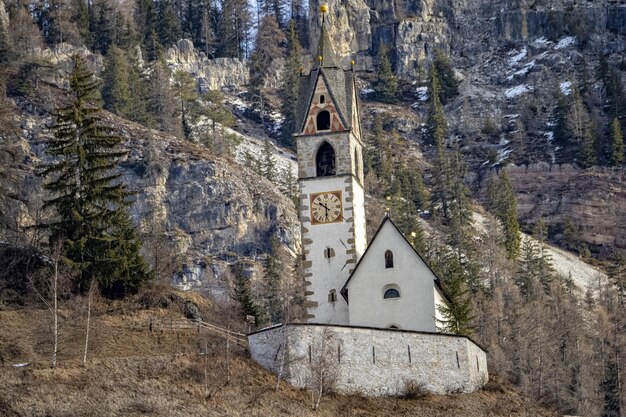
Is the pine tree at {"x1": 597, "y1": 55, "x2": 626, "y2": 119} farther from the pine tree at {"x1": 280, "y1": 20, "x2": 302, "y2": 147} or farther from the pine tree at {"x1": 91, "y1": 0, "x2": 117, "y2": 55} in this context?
the pine tree at {"x1": 91, "y1": 0, "x2": 117, "y2": 55}

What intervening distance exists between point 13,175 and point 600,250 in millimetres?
85567

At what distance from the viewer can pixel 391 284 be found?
62375 millimetres

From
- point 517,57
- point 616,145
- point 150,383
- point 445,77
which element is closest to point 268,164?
point 616,145

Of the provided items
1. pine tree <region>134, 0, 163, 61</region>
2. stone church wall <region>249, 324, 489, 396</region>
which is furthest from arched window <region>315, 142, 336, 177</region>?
pine tree <region>134, 0, 163, 61</region>

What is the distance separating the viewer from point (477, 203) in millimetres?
143375

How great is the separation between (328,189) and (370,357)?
13.2 m

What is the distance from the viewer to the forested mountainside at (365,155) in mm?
71812

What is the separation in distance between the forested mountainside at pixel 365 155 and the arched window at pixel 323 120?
1069cm

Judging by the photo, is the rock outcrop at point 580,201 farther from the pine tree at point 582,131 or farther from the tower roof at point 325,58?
the tower roof at point 325,58

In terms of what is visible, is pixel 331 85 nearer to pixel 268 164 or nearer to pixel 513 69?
pixel 268 164

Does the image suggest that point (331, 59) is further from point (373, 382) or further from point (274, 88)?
point (274, 88)

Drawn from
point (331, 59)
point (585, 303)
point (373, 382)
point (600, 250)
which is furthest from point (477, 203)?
point (373, 382)

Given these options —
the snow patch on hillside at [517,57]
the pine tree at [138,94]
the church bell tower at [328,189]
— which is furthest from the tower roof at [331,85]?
the snow patch on hillside at [517,57]

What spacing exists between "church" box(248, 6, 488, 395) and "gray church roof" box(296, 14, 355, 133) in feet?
0.18
